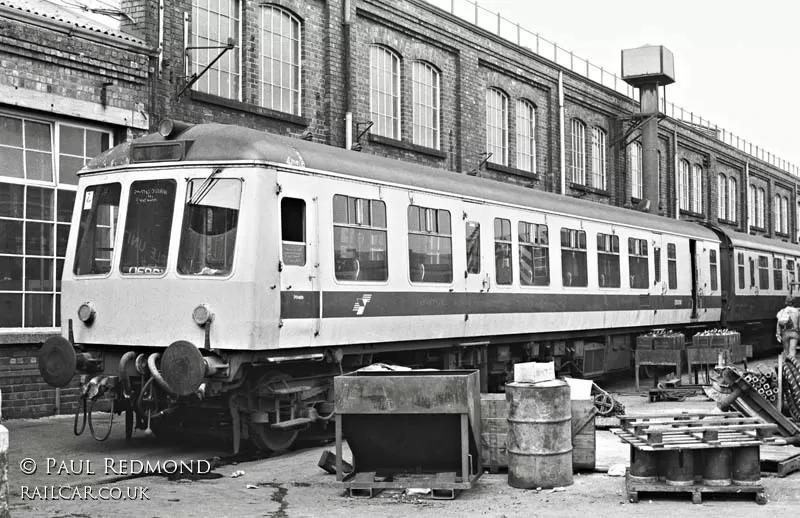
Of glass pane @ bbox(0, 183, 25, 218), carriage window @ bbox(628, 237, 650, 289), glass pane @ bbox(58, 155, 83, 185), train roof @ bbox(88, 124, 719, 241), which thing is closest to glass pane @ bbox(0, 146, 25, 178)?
glass pane @ bbox(0, 183, 25, 218)

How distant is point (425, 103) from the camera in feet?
72.6

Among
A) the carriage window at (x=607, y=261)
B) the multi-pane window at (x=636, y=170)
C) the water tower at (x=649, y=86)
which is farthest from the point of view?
the multi-pane window at (x=636, y=170)

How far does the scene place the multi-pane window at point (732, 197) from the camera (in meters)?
41.4

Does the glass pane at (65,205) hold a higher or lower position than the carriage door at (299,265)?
higher

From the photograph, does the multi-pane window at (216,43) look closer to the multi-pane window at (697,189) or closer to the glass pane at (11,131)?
the glass pane at (11,131)

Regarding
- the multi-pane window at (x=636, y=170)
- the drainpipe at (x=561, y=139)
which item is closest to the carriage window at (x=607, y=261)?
the drainpipe at (x=561, y=139)

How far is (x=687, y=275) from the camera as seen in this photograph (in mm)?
21703

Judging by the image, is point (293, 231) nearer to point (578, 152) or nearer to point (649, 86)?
point (578, 152)

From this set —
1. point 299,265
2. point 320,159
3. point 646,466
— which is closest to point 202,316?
point 299,265

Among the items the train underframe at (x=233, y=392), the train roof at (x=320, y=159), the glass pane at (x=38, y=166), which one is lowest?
the train underframe at (x=233, y=392)

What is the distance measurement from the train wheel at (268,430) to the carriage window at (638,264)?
993 cm

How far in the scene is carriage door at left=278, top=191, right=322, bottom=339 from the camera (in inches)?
399

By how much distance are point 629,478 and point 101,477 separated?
4653mm

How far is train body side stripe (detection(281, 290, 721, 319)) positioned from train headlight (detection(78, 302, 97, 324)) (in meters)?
2.11
